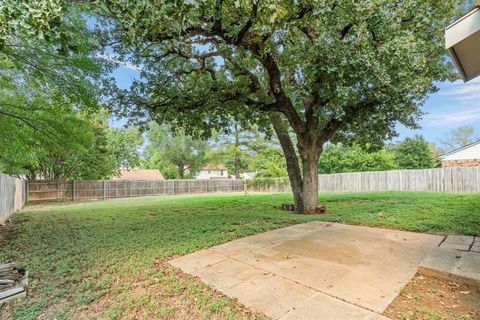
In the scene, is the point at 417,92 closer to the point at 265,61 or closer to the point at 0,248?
the point at 265,61

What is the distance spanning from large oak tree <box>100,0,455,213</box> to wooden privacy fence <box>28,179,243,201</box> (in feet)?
43.9

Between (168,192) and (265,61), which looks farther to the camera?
(168,192)

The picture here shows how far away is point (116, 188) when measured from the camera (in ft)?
66.0

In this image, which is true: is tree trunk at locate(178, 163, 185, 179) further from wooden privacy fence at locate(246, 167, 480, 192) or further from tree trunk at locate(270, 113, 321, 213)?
tree trunk at locate(270, 113, 321, 213)

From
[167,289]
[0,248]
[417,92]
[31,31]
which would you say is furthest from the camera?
[417,92]

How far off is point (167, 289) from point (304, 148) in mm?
5479

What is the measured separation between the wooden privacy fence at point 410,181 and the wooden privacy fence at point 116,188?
10.6 meters

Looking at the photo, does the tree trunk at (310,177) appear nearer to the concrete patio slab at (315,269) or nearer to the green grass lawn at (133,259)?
the green grass lawn at (133,259)

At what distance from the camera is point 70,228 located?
639 cm

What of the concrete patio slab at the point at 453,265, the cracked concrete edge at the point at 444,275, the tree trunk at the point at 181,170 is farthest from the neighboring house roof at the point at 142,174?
the cracked concrete edge at the point at 444,275

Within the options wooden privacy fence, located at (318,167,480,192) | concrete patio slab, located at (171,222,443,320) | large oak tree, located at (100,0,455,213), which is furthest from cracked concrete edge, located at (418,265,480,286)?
wooden privacy fence, located at (318,167,480,192)

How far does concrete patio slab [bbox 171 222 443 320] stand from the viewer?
2.31m

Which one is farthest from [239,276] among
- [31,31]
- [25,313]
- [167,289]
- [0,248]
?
[0,248]

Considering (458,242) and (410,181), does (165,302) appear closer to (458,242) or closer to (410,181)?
(458,242)
